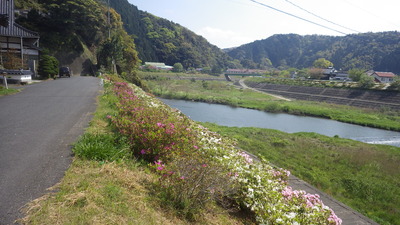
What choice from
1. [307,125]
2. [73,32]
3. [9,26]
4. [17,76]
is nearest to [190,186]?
[17,76]

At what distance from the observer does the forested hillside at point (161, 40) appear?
104 m

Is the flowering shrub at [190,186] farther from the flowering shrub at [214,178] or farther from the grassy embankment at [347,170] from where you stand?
the grassy embankment at [347,170]

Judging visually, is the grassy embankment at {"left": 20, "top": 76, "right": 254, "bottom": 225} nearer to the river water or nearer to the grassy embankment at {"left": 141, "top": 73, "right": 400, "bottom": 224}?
the grassy embankment at {"left": 141, "top": 73, "right": 400, "bottom": 224}

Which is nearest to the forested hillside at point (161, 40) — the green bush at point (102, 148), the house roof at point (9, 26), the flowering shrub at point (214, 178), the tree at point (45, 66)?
the tree at point (45, 66)

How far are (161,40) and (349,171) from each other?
122m

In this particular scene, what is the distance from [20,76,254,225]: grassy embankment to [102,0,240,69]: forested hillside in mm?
96112

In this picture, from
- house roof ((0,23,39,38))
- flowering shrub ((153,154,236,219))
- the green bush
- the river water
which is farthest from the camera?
the river water

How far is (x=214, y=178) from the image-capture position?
3.96 meters

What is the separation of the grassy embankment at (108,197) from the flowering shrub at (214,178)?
25 centimetres

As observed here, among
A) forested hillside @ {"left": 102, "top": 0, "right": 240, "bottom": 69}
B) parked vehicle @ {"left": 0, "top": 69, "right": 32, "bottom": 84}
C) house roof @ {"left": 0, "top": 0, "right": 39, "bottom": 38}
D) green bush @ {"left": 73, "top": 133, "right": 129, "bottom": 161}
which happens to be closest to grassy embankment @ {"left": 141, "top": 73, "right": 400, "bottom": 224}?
green bush @ {"left": 73, "top": 133, "right": 129, "bottom": 161}

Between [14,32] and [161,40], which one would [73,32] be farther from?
[161,40]

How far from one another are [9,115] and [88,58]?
32731 millimetres

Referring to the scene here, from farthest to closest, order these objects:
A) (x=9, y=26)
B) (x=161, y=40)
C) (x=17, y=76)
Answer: (x=161, y=40), (x=9, y=26), (x=17, y=76)

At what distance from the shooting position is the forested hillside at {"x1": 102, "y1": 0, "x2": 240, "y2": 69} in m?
104
